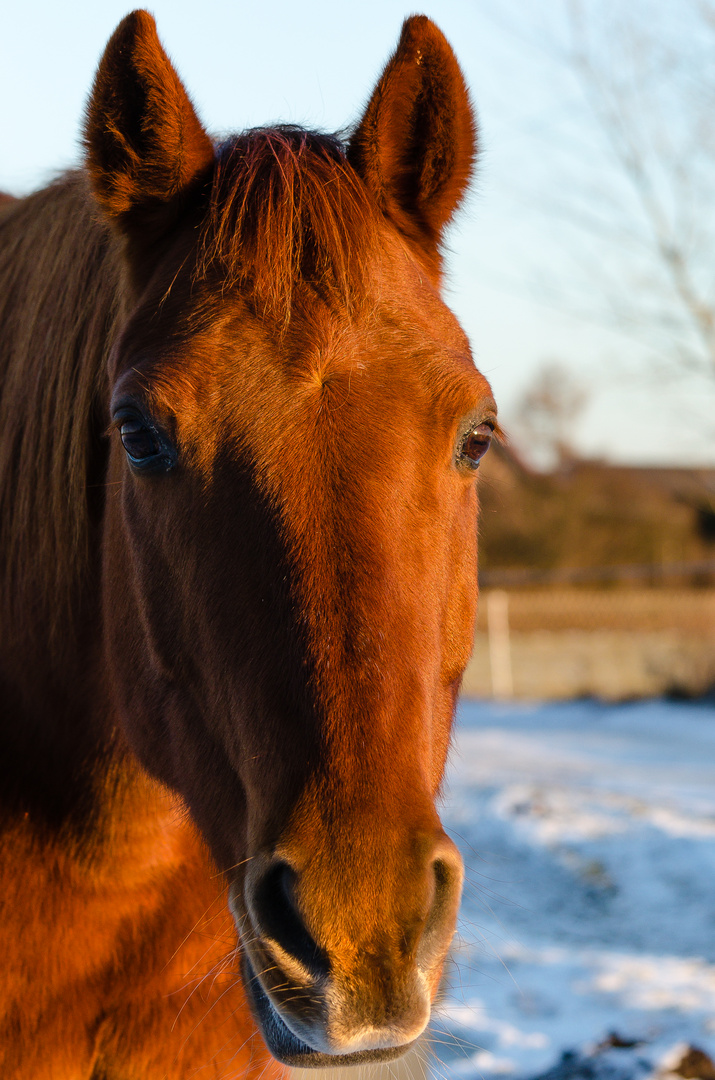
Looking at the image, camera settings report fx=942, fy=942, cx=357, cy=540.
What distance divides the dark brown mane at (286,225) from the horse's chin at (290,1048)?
114 cm

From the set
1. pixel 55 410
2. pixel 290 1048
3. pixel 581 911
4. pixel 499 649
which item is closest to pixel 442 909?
pixel 290 1048

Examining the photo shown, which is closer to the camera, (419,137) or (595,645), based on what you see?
(419,137)

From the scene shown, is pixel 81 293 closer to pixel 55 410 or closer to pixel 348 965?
pixel 55 410

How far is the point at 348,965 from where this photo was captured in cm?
126

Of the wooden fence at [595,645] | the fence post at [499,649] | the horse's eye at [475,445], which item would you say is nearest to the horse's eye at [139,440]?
the horse's eye at [475,445]

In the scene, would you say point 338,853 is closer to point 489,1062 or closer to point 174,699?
point 174,699

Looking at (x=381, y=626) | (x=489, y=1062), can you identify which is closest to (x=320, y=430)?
(x=381, y=626)

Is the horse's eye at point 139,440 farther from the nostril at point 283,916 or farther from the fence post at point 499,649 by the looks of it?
the fence post at point 499,649

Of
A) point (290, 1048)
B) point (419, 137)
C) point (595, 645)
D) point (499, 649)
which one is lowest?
point (499, 649)


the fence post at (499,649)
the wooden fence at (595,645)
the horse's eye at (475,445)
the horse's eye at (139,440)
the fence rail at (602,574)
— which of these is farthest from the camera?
the fence rail at (602,574)

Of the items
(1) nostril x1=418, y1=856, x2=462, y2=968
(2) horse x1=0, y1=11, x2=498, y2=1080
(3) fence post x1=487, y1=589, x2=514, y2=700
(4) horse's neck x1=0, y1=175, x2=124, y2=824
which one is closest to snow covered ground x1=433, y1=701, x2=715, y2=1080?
(1) nostril x1=418, y1=856, x2=462, y2=968

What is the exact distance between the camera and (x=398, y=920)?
1.27 m

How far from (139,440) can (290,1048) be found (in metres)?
1.04

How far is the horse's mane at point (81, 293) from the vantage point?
1.76m
